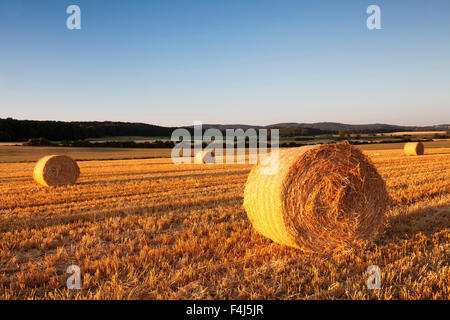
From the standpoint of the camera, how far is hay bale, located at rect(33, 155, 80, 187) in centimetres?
1356

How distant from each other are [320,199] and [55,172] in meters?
12.2

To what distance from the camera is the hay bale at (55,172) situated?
1356 cm

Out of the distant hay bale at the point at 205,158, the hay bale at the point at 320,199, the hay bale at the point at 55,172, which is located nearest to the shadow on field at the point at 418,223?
the hay bale at the point at 320,199

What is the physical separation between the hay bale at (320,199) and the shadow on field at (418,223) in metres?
0.40

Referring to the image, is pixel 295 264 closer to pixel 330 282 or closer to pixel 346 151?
pixel 330 282

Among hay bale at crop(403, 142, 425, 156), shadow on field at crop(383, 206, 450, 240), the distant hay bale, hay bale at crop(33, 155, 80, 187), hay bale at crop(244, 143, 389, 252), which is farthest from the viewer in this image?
hay bale at crop(403, 142, 425, 156)

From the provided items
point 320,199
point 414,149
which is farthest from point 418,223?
point 414,149

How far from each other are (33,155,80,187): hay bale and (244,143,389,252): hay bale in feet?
35.7

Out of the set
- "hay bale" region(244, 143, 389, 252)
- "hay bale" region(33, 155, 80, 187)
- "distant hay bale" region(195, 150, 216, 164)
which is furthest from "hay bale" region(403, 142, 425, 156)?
"hay bale" region(33, 155, 80, 187)

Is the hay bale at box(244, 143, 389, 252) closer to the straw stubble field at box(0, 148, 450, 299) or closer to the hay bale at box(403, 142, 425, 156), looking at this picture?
the straw stubble field at box(0, 148, 450, 299)

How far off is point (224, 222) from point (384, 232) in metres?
3.03
